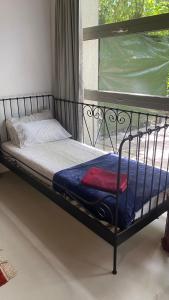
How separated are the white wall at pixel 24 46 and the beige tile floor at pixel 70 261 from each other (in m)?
1.53

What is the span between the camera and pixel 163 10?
2.25 m

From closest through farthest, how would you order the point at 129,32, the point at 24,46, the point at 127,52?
the point at 129,32 → the point at 127,52 → the point at 24,46

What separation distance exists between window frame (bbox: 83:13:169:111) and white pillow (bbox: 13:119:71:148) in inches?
21.9

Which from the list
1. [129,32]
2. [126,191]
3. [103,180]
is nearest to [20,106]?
[129,32]

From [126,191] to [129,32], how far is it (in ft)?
5.39

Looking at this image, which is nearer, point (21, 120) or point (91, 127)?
point (21, 120)

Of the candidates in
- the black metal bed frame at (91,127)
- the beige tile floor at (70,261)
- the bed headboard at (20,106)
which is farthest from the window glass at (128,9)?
the beige tile floor at (70,261)

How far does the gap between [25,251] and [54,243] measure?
0.75ft

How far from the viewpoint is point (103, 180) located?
73.7 inches

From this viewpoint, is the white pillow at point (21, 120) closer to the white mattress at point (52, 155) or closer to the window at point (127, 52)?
the white mattress at point (52, 155)

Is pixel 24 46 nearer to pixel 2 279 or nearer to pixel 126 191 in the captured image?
pixel 126 191

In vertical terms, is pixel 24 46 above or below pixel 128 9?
below

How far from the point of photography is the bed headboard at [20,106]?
10.00ft

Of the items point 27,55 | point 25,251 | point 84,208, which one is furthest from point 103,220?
point 27,55
